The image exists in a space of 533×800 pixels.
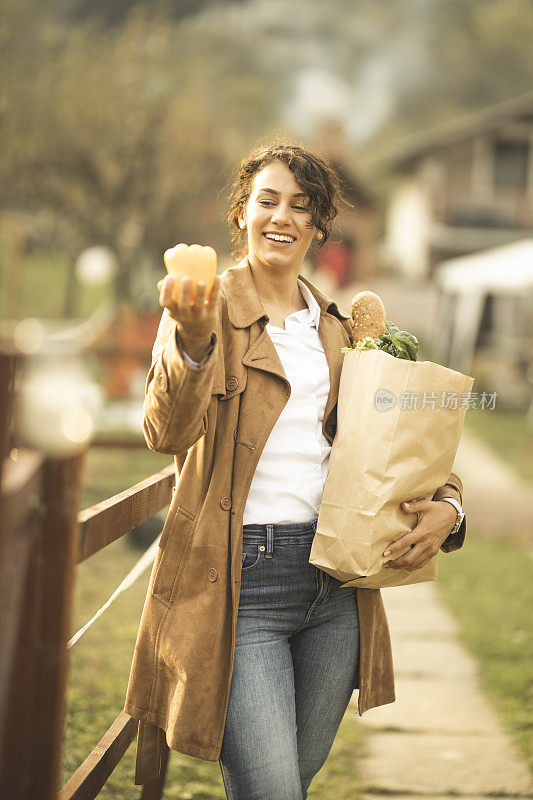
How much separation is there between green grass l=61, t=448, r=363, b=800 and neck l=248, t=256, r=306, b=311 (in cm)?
199

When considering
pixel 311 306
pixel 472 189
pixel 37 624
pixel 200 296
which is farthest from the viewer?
pixel 472 189

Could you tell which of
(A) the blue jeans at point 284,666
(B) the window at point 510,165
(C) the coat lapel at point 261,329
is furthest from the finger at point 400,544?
(B) the window at point 510,165

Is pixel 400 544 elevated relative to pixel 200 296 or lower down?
lower down

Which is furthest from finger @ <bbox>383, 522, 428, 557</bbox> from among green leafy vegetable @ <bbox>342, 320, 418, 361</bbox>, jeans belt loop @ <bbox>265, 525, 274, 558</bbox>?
green leafy vegetable @ <bbox>342, 320, 418, 361</bbox>

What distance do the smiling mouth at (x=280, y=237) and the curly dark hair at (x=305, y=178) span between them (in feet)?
0.26

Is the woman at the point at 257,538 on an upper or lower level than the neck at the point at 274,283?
lower

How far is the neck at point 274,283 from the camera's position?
7.21 ft

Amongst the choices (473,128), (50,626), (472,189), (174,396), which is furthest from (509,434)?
(472,189)

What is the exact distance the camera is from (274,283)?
2.21m

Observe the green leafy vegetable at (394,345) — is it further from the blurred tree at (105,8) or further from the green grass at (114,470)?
the blurred tree at (105,8)

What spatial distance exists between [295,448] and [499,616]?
12.9ft

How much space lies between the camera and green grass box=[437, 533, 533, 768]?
416 centimetres

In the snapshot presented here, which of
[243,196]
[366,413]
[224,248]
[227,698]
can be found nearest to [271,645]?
[227,698]

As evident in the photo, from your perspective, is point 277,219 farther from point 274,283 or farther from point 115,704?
point 115,704
